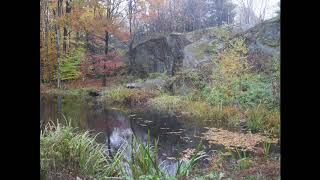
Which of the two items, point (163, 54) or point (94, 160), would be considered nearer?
point (94, 160)

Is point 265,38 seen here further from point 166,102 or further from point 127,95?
point 127,95

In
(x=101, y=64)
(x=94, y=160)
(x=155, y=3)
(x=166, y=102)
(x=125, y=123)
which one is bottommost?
(x=94, y=160)

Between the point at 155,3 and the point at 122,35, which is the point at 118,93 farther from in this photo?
the point at 155,3

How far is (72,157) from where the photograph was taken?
2.61 m

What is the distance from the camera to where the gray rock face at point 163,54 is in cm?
275

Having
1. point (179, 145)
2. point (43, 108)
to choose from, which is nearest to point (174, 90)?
point (179, 145)

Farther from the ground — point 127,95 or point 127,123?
point 127,95

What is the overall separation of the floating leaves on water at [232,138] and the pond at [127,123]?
40 mm

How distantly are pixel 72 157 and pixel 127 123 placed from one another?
1.62 feet

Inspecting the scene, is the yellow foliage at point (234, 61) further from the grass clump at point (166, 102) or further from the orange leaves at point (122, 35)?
the orange leaves at point (122, 35)

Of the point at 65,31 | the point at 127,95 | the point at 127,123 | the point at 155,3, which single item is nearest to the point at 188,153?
the point at 127,123

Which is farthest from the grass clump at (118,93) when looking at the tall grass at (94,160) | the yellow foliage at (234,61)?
the yellow foliage at (234,61)

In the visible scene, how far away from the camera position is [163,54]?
2.76 meters

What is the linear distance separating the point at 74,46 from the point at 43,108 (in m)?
0.55
